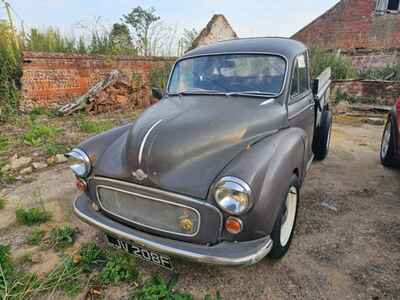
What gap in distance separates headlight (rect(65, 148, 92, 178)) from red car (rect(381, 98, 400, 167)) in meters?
4.10

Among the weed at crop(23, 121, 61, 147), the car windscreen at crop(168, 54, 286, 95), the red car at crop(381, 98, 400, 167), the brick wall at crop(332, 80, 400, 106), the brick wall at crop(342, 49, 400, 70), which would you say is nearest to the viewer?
the car windscreen at crop(168, 54, 286, 95)

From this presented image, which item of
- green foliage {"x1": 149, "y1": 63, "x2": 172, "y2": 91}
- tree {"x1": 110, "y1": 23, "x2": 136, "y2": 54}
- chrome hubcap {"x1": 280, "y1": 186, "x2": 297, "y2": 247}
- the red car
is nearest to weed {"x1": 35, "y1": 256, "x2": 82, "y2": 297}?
chrome hubcap {"x1": 280, "y1": 186, "x2": 297, "y2": 247}

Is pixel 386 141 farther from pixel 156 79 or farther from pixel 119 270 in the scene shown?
pixel 156 79

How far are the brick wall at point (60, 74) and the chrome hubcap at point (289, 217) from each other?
7103mm

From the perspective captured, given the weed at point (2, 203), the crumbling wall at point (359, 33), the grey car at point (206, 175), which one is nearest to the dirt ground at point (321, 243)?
the weed at point (2, 203)

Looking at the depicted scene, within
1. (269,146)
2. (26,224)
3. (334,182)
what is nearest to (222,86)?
(269,146)

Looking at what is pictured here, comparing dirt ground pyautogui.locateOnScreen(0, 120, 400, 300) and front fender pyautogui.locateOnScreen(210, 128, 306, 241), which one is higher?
front fender pyautogui.locateOnScreen(210, 128, 306, 241)

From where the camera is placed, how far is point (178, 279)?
7.13 ft

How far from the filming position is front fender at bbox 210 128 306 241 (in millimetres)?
1702

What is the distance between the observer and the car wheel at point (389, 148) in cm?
410

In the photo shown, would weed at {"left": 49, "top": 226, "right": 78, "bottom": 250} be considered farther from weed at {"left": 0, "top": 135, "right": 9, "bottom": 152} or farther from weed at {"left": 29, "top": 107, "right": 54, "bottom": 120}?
weed at {"left": 29, "top": 107, "right": 54, "bottom": 120}

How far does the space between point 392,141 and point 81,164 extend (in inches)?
175

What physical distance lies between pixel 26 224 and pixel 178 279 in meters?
1.96

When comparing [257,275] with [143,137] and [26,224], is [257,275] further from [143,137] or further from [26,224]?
[26,224]
